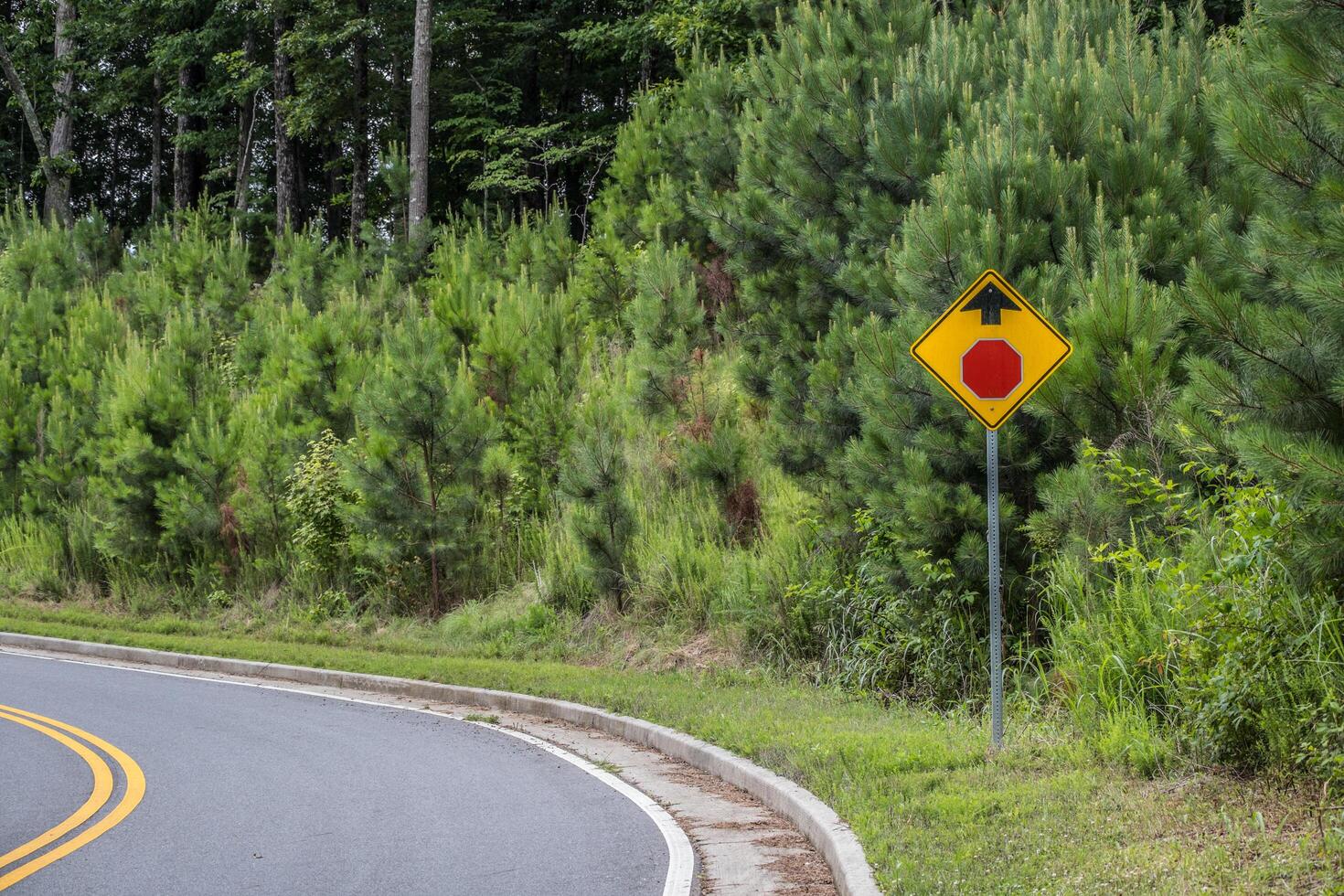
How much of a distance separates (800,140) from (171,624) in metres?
12.1

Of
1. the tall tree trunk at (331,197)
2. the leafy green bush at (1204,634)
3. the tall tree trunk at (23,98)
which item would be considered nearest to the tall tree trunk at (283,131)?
the tall tree trunk at (23,98)

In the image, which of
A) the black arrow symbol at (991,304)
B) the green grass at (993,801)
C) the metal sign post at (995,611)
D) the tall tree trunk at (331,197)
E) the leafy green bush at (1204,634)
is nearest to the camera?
Answer: the green grass at (993,801)

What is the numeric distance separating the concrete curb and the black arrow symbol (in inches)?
137

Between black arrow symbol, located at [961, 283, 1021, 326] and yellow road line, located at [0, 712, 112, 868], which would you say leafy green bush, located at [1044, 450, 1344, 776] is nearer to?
black arrow symbol, located at [961, 283, 1021, 326]

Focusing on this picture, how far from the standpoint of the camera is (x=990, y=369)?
9.17 m

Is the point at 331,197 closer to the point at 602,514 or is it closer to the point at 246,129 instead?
the point at 246,129

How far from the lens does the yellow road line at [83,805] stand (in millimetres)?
7512

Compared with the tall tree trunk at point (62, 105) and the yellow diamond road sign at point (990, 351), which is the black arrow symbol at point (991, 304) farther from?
the tall tree trunk at point (62, 105)

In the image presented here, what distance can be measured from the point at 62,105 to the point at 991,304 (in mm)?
36959

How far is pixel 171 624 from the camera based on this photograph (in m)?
19.7

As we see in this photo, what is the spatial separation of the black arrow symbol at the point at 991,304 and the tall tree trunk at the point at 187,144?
36203 millimetres

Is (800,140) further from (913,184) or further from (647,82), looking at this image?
(647,82)

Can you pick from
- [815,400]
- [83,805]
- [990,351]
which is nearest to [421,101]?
[815,400]

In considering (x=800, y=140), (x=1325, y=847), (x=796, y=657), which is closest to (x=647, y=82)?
(x=800, y=140)
